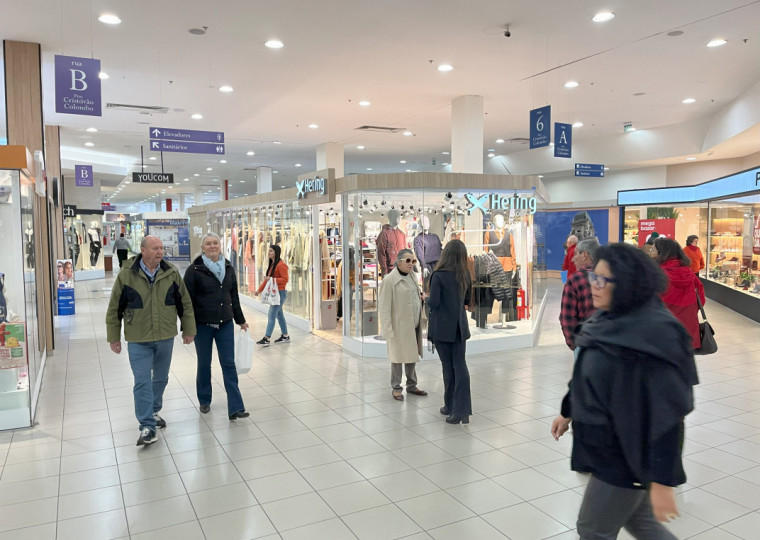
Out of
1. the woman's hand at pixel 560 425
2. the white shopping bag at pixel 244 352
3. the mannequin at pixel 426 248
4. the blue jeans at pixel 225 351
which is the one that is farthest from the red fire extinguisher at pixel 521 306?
the woman's hand at pixel 560 425

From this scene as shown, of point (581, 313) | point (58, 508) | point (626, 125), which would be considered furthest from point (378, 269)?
point (626, 125)

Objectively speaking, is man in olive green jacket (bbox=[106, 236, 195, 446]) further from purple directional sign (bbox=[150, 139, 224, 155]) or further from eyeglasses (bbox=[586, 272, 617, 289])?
purple directional sign (bbox=[150, 139, 224, 155])

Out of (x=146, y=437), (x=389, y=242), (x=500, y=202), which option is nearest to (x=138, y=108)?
(x=389, y=242)

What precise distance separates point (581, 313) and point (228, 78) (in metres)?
7.49

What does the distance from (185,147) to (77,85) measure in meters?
2.71

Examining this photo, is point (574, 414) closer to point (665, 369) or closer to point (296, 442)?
point (665, 369)

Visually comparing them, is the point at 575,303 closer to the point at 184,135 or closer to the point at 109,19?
Answer: the point at 109,19

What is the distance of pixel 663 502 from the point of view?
1.74 m

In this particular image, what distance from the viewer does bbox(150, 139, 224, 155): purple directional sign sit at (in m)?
9.14

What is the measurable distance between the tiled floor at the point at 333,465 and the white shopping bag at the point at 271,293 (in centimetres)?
193

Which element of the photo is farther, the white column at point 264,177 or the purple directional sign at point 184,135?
the white column at point 264,177

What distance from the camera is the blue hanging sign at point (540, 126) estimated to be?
8.91 m

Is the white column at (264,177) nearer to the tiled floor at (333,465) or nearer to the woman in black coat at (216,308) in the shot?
the tiled floor at (333,465)

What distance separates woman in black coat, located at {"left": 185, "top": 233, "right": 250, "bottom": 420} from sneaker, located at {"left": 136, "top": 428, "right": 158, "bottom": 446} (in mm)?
693
